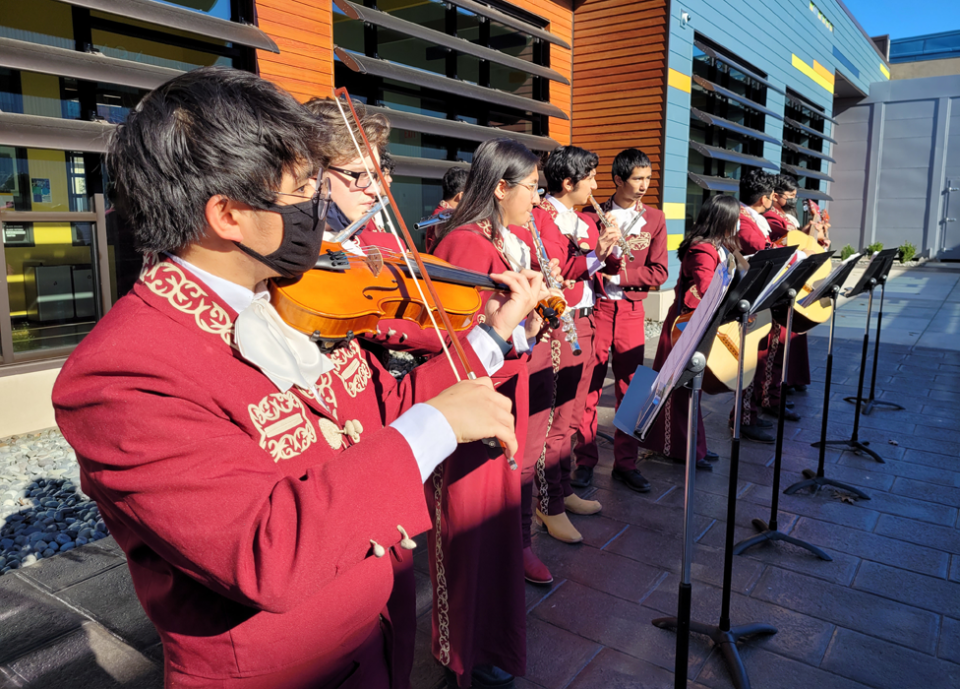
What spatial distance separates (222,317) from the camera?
1109 millimetres

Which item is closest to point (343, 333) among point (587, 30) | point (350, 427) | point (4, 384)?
point (350, 427)

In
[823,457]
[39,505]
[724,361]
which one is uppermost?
[724,361]

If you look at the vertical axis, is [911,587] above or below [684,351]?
below

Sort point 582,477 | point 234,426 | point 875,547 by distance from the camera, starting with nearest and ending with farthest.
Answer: point 234,426, point 875,547, point 582,477

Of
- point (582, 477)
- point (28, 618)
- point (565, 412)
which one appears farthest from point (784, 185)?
point (28, 618)

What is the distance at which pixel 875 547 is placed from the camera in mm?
3264

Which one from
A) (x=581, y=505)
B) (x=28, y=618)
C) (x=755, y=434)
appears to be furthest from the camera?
(x=755, y=434)

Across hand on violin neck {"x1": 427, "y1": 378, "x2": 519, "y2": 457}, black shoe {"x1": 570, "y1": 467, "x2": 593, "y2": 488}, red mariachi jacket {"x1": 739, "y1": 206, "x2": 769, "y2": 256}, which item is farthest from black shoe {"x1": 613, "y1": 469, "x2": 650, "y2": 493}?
hand on violin neck {"x1": 427, "y1": 378, "x2": 519, "y2": 457}

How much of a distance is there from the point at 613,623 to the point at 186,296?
87.2 inches

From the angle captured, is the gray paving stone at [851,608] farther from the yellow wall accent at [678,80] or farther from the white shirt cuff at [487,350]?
the yellow wall accent at [678,80]

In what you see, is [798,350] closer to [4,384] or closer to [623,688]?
[623,688]

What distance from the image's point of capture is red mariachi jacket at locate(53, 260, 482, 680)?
903mm

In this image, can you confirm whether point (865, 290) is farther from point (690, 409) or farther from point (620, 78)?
point (620, 78)

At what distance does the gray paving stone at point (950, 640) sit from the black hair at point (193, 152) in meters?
2.83
